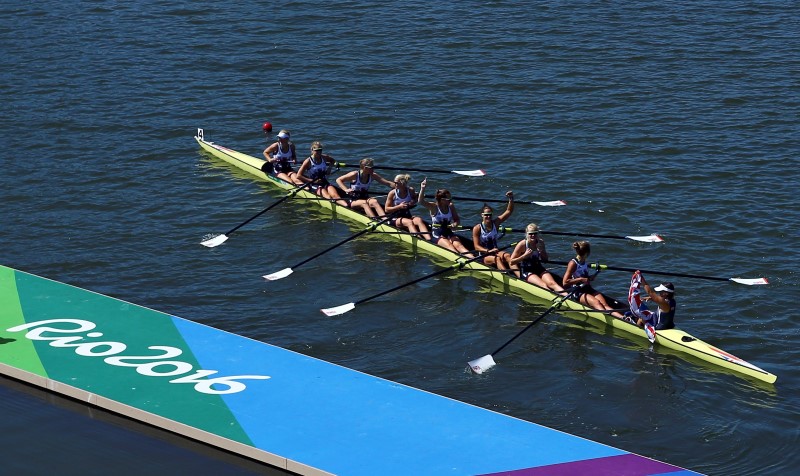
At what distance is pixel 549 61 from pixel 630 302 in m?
15.7

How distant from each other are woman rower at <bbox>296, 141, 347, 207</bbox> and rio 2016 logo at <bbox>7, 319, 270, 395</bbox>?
8.27m

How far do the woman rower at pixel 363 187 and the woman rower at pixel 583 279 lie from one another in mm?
5459

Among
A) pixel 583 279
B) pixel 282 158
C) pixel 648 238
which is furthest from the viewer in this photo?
pixel 282 158

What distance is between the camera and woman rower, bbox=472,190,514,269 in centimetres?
2383

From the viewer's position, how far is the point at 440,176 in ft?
95.1

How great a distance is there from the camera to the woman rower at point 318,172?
27484mm

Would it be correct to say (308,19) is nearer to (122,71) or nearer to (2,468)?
(122,71)

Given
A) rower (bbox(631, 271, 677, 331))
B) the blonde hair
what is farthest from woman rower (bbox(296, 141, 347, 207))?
rower (bbox(631, 271, 677, 331))

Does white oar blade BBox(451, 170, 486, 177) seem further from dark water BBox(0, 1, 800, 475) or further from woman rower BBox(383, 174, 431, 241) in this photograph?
woman rower BBox(383, 174, 431, 241)

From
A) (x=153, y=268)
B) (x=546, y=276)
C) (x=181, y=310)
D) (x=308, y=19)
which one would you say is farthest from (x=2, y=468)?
(x=308, y=19)

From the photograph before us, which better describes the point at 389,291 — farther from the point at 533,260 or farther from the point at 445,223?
the point at 533,260

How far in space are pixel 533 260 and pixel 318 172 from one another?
6632mm

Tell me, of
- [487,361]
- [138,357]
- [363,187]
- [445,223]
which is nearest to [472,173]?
[363,187]

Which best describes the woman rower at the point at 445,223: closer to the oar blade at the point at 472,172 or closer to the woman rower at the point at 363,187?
the woman rower at the point at 363,187
